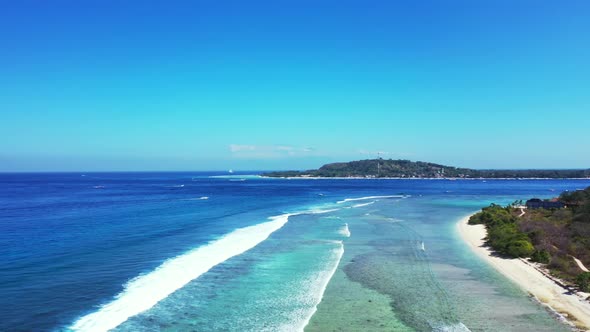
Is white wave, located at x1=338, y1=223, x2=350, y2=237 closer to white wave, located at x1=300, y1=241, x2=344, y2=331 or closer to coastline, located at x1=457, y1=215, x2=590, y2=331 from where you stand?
white wave, located at x1=300, y1=241, x2=344, y2=331

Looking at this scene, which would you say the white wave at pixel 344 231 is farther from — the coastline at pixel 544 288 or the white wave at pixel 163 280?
the coastline at pixel 544 288

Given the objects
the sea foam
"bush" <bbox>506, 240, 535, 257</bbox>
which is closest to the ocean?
the sea foam

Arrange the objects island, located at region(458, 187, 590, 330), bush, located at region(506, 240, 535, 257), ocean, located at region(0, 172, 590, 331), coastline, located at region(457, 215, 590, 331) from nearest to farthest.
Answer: ocean, located at region(0, 172, 590, 331) < coastline, located at region(457, 215, 590, 331) < island, located at region(458, 187, 590, 330) < bush, located at region(506, 240, 535, 257)

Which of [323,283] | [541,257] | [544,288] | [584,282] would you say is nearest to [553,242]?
[541,257]

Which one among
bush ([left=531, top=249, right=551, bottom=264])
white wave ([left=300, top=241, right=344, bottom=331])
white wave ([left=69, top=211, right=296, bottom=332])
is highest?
bush ([left=531, top=249, right=551, bottom=264])

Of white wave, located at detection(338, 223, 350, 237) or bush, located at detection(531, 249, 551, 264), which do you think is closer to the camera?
bush, located at detection(531, 249, 551, 264)

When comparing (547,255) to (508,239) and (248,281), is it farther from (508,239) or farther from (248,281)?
(248,281)

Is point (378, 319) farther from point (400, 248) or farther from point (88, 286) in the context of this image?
point (400, 248)
